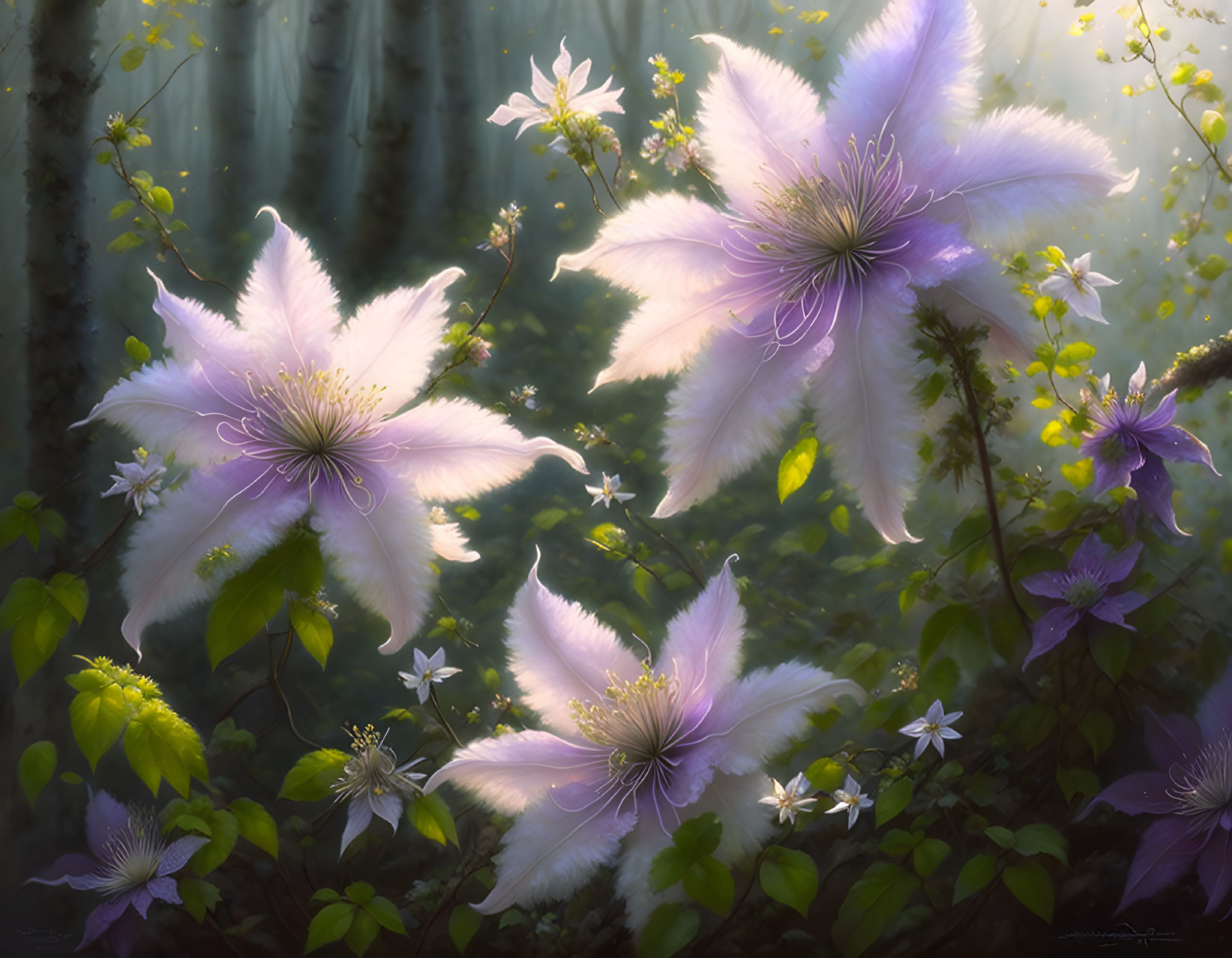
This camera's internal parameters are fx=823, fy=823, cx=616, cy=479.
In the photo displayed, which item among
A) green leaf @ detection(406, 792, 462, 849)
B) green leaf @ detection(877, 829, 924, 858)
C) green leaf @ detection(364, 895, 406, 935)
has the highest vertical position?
green leaf @ detection(406, 792, 462, 849)

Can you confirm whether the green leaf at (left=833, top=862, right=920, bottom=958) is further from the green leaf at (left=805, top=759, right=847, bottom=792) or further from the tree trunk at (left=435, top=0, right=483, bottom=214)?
the tree trunk at (left=435, top=0, right=483, bottom=214)

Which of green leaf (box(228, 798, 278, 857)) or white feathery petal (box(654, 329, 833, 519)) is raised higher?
white feathery petal (box(654, 329, 833, 519))

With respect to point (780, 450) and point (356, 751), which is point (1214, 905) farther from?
point (356, 751)

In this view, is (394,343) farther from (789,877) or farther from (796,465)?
(789,877)

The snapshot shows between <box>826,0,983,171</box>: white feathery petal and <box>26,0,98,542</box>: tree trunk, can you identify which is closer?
<box>826,0,983,171</box>: white feathery petal

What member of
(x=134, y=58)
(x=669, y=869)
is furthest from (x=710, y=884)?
(x=134, y=58)
